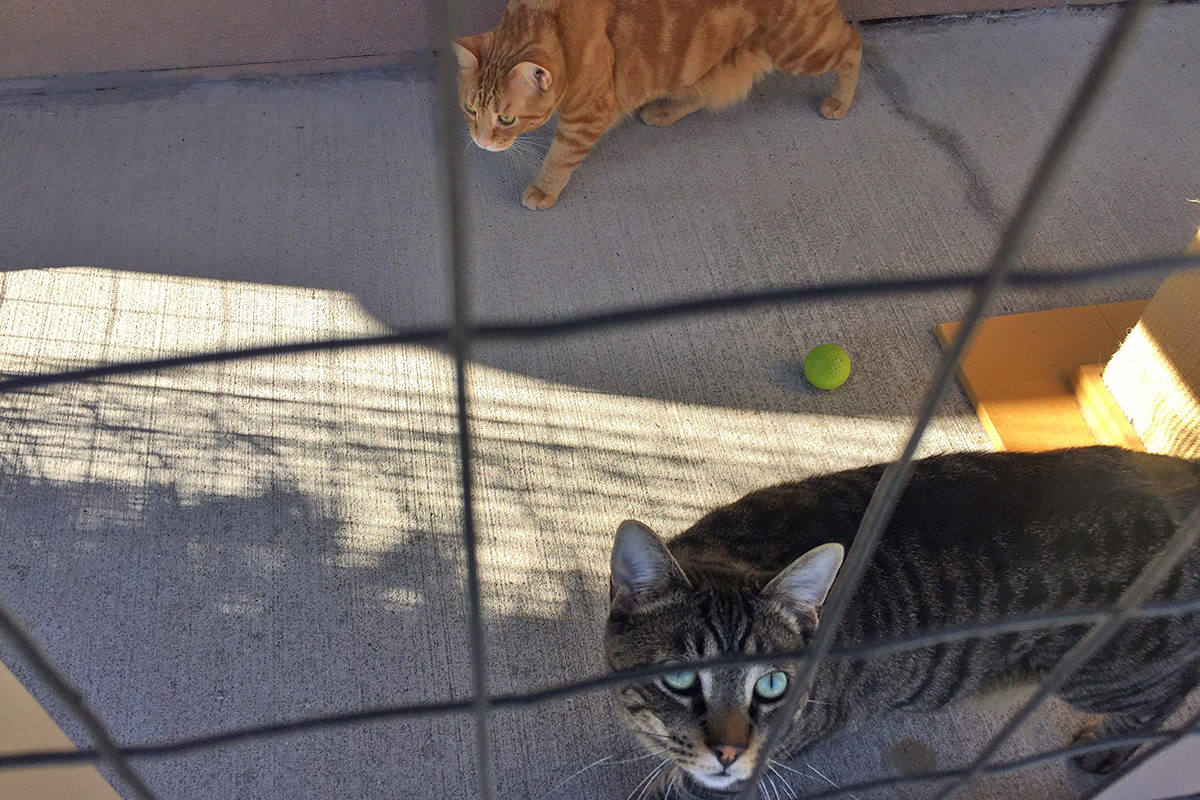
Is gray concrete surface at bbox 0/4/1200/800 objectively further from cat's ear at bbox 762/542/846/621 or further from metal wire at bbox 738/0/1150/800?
metal wire at bbox 738/0/1150/800

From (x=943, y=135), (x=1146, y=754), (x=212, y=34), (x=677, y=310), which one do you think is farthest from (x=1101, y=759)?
(x=212, y=34)

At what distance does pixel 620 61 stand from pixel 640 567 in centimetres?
175

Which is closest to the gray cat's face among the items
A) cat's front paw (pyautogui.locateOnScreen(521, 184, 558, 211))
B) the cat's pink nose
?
the cat's pink nose

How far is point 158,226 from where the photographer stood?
8.48 ft

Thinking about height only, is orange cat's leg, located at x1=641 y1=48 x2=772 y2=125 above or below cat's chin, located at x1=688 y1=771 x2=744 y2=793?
above

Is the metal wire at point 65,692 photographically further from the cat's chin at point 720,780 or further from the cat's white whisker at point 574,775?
the cat's white whisker at point 574,775

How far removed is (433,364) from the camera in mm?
2330

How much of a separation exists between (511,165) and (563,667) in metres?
1.68

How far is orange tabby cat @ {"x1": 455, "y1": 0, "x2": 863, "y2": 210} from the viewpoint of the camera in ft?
7.99

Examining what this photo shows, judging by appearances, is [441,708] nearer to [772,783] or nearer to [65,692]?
[65,692]

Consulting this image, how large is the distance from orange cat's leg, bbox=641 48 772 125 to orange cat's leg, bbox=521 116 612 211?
1.11 ft

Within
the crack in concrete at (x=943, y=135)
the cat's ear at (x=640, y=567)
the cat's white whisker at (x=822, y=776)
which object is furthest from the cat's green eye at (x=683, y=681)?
the crack in concrete at (x=943, y=135)

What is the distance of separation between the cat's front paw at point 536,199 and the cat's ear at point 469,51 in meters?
0.42

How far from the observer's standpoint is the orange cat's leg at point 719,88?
2.85 metres
